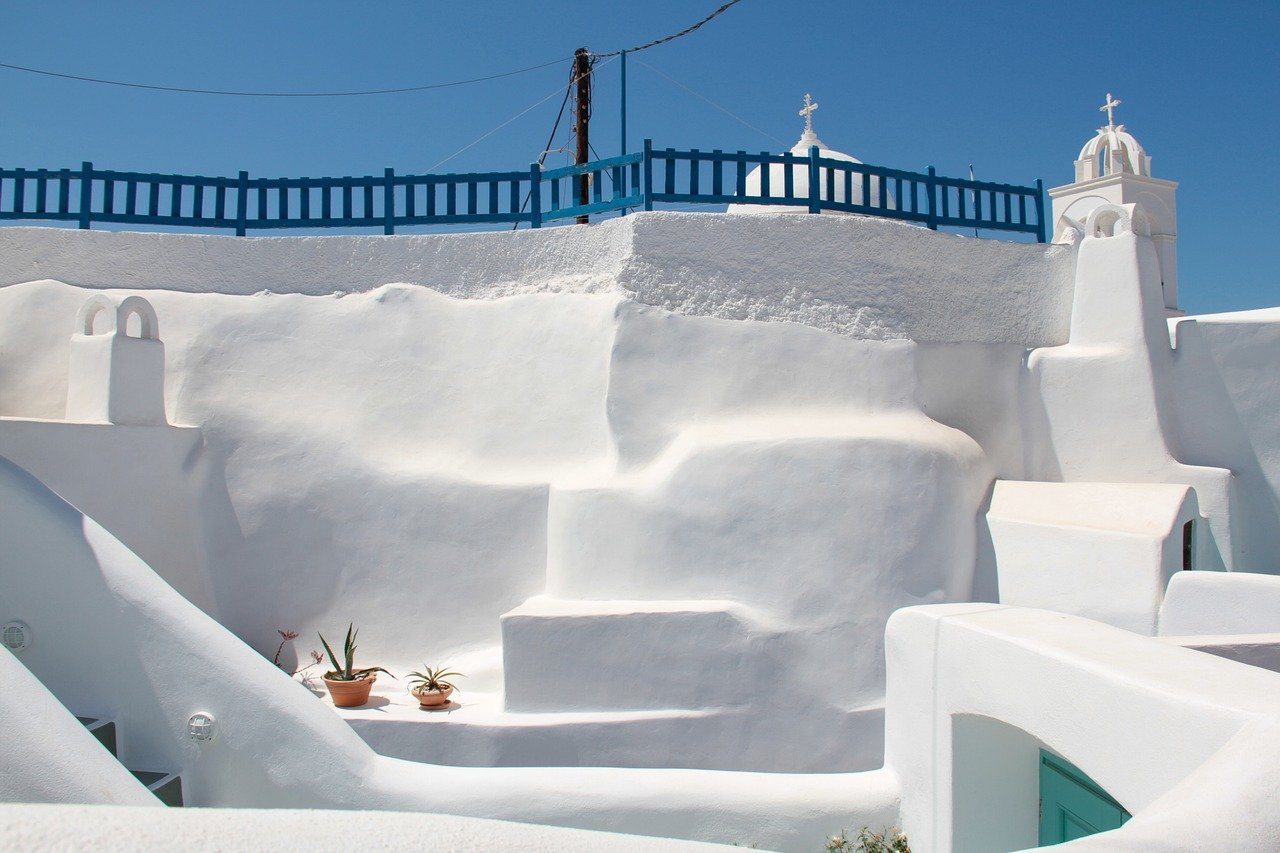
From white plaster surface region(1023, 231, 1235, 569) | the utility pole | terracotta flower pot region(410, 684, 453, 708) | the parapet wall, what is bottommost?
terracotta flower pot region(410, 684, 453, 708)

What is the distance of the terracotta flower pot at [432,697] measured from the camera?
770 centimetres

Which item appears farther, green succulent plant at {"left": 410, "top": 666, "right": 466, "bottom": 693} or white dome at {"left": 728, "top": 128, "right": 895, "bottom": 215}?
white dome at {"left": 728, "top": 128, "right": 895, "bottom": 215}

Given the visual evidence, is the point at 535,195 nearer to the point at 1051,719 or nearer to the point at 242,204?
the point at 242,204

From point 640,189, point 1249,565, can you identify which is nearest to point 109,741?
point 640,189

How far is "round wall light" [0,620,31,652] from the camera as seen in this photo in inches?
192

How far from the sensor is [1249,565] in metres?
9.23

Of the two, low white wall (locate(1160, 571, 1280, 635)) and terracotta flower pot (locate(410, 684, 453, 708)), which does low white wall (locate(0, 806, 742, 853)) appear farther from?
low white wall (locate(1160, 571, 1280, 635))

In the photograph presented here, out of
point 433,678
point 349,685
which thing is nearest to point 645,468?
point 433,678

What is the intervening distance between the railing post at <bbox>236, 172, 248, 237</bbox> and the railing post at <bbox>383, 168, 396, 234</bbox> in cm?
156

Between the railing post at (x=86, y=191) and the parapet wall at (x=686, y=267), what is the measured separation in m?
0.15

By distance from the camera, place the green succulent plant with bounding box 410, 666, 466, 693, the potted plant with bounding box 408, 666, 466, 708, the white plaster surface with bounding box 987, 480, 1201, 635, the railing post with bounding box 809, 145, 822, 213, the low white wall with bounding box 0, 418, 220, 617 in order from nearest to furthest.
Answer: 1. the white plaster surface with bounding box 987, 480, 1201, 635
2. the potted plant with bounding box 408, 666, 466, 708
3. the green succulent plant with bounding box 410, 666, 466, 693
4. the low white wall with bounding box 0, 418, 220, 617
5. the railing post with bounding box 809, 145, 822, 213

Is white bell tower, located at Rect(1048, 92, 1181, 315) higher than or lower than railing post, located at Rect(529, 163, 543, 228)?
higher

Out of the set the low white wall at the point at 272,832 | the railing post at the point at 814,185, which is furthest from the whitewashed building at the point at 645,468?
the low white wall at the point at 272,832

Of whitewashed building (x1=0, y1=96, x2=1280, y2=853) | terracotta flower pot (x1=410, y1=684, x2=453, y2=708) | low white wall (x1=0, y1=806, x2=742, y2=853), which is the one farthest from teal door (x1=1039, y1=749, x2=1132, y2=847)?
terracotta flower pot (x1=410, y1=684, x2=453, y2=708)
